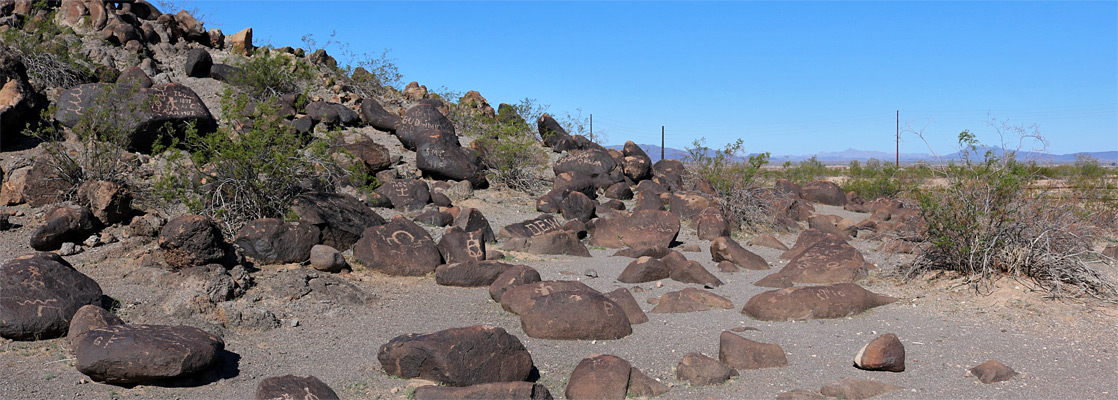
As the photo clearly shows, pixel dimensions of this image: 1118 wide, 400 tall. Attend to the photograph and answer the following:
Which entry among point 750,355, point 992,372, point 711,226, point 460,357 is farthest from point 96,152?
point 992,372

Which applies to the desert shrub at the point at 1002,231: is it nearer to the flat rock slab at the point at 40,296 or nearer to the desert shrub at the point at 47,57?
the flat rock slab at the point at 40,296

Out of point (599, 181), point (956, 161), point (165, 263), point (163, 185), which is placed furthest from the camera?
point (599, 181)

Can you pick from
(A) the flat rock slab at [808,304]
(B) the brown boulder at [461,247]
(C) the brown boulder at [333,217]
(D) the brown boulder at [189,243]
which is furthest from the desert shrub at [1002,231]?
(D) the brown boulder at [189,243]

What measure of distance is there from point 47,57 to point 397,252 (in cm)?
1242

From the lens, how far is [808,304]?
23.7 ft

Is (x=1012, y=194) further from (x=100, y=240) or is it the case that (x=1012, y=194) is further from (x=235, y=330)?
(x=100, y=240)

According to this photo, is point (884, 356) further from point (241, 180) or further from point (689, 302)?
point (241, 180)

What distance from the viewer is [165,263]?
8258 mm

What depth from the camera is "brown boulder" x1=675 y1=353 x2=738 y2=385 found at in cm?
542

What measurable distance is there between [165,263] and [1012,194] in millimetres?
9939

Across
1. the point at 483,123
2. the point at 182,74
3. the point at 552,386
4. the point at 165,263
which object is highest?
the point at 182,74

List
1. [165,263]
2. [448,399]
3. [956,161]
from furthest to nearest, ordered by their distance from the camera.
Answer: [956,161] < [165,263] < [448,399]

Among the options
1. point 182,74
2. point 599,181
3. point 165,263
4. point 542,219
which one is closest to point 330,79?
point 182,74

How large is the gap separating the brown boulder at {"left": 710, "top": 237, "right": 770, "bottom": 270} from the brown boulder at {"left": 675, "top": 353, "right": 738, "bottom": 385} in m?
4.97
